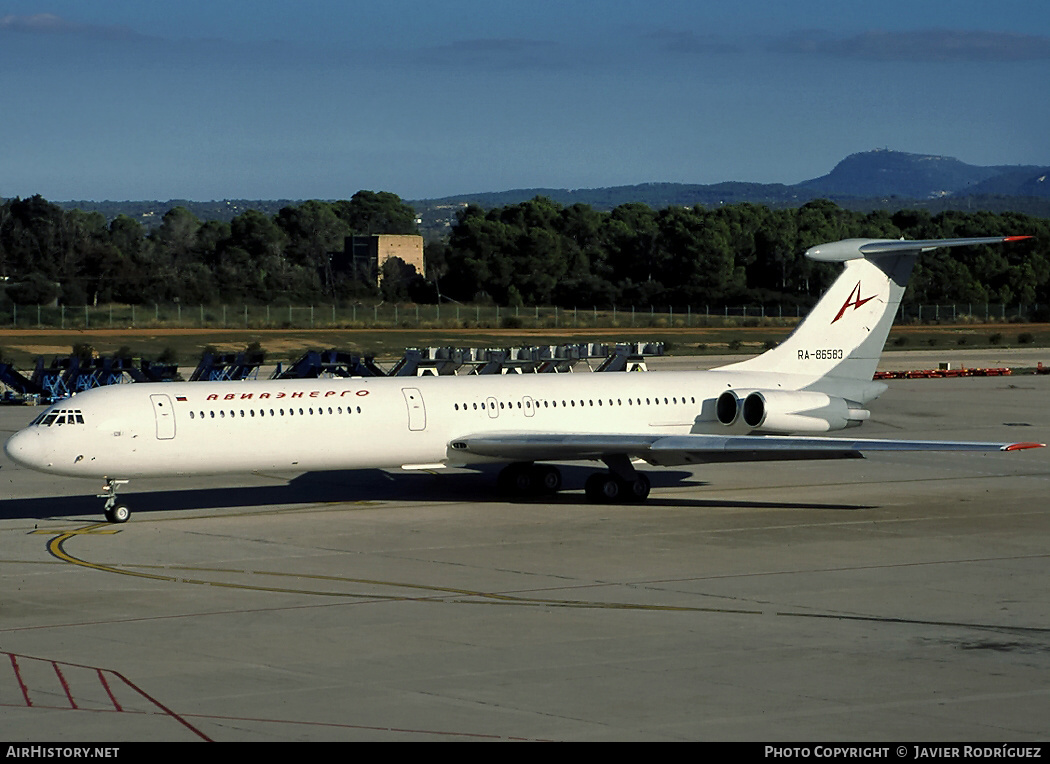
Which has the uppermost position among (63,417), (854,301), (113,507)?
(854,301)

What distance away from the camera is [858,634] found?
16.7 meters

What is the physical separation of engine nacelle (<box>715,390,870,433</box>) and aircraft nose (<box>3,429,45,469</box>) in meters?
14.4

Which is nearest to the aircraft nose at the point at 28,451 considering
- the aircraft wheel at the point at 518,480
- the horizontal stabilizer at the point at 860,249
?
the aircraft wheel at the point at 518,480

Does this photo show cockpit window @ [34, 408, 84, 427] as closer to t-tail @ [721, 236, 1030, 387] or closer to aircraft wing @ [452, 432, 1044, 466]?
aircraft wing @ [452, 432, 1044, 466]

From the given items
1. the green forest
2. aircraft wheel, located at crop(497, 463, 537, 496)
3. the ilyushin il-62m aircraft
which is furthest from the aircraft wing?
the green forest

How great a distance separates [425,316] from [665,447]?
7170 centimetres

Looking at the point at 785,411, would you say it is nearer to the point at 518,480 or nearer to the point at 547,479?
Result: the point at 547,479

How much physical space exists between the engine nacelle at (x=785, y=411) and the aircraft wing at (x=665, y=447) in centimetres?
217

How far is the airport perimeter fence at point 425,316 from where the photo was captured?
85.9 meters

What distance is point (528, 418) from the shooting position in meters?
29.3

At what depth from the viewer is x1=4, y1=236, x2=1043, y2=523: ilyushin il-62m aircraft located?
2569 cm

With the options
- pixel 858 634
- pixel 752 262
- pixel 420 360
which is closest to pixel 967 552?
pixel 858 634

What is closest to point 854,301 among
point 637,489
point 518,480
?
point 637,489

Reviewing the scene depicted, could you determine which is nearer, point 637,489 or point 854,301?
point 637,489
